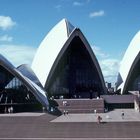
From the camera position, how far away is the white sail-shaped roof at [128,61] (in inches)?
1938

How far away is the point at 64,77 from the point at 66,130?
2415 centimetres

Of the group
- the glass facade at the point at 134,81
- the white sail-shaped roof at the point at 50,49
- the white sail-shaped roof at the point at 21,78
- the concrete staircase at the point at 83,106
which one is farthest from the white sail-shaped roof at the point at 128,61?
the white sail-shaped roof at the point at 21,78

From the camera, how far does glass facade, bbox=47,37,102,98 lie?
49500mm

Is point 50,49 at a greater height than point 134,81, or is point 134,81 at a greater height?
point 50,49

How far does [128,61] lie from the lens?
50.8 metres

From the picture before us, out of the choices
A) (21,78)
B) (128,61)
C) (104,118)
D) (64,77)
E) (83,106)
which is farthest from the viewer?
(64,77)

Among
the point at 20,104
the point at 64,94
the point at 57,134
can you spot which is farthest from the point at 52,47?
the point at 57,134

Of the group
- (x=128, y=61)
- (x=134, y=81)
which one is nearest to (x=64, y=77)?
(x=128, y=61)

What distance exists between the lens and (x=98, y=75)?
166 feet

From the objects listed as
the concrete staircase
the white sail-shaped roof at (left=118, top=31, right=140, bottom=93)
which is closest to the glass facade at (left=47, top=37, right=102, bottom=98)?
the white sail-shaped roof at (left=118, top=31, right=140, bottom=93)

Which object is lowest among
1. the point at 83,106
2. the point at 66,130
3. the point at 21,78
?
the point at 66,130

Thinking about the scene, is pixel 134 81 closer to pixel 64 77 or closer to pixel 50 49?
pixel 64 77

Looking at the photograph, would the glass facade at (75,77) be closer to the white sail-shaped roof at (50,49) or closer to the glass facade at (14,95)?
the white sail-shaped roof at (50,49)

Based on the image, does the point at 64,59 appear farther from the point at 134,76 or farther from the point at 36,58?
the point at 134,76
